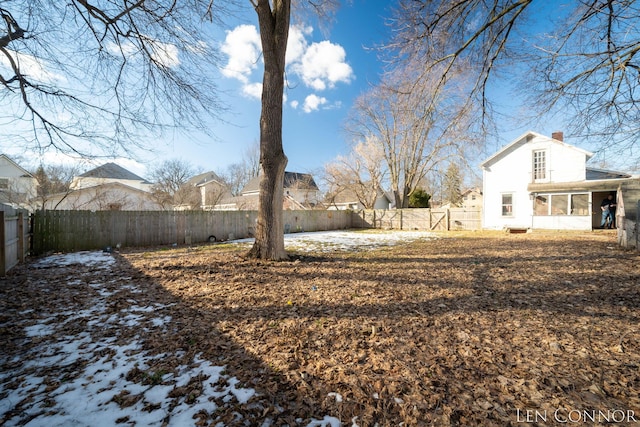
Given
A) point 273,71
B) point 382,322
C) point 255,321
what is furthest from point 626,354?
point 273,71

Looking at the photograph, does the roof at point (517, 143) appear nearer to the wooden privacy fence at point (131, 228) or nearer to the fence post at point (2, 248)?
the wooden privacy fence at point (131, 228)

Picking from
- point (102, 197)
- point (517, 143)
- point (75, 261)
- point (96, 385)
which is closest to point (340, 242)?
point (75, 261)

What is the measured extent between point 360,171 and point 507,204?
11383 millimetres

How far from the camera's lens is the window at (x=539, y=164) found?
50.9 ft

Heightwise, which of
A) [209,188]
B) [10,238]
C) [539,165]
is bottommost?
[10,238]

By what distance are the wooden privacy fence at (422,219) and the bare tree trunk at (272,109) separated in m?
15.0

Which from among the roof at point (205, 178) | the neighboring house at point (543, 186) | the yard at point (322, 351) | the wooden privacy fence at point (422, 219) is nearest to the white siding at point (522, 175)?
the neighboring house at point (543, 186)

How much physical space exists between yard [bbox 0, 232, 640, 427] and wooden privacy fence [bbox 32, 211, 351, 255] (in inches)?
194

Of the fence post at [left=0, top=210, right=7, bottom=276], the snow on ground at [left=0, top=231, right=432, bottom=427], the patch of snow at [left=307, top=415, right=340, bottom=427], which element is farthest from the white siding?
the fence post at [left=0, top=210, right=7, bottom=276]

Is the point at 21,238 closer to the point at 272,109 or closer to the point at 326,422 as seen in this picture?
the point at 272,109

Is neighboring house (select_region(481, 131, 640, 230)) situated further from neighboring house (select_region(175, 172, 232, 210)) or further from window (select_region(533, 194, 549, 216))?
neighboring house (select_region(175, 172, 232, 210))

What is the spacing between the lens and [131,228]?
1041cm

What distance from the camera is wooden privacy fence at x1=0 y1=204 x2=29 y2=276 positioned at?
509cm

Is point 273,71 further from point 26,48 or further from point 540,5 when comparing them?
point 540,5
